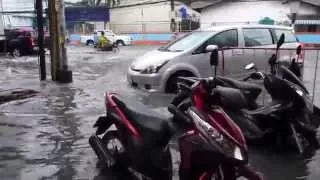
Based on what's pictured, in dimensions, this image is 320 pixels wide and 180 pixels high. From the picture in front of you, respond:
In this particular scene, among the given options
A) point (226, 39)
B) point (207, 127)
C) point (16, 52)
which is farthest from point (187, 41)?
point (16, 52)

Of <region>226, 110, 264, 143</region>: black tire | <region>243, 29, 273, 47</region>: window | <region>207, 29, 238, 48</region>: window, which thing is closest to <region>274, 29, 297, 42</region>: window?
<region>243, 29, 273, 47</region>: window

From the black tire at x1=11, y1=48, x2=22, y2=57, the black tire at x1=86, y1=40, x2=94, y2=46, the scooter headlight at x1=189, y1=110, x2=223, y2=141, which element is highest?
the scooter headlight at x1=189, y1=110, x2=223, y2=141

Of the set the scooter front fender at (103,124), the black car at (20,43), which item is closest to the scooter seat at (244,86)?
the scooter front fender at (103,124)

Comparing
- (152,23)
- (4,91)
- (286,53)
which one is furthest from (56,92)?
(152,23)

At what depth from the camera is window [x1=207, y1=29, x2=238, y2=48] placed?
462 inches

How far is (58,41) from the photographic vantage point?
14125mm

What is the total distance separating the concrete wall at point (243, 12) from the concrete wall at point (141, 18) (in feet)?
22.8

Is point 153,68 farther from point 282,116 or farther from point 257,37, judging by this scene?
point 282,116

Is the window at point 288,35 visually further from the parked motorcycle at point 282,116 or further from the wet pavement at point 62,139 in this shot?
the parked motorcycle at point 282,116

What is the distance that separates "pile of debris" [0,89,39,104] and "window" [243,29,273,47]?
507 centimetres

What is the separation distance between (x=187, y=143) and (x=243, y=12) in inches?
1525

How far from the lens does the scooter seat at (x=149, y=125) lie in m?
5.16

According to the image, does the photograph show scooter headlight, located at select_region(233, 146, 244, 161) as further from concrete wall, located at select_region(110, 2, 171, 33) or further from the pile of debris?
concrete wall, located at select_region(110, 2, 171, 33)

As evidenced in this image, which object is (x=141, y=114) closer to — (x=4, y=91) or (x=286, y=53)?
(x=286, y=53)
